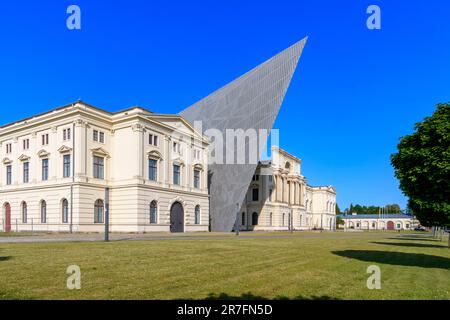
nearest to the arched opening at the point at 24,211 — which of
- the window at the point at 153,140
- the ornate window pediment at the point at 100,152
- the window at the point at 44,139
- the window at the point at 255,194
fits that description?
the window at the point at 44,139

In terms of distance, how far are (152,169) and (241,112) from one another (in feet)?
65.0

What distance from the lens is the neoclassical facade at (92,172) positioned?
4612 cm

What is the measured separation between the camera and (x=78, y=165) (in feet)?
149

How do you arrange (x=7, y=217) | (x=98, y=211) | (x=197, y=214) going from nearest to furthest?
(x=98, y=211), (x=7, y=217), (x=197, y=214)

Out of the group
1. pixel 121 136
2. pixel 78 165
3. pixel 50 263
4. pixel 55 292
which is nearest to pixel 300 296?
pixel 55 292

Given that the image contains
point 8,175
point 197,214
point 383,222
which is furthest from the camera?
point 383,222

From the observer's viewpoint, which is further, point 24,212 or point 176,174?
point 176,174

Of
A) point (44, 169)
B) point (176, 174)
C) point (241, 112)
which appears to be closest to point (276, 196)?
point (241, 112)

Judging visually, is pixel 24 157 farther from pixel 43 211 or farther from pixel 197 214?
pixel 197 214

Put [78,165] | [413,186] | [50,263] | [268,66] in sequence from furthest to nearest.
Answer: [268,66] < [78,165] < [413,186] < [50,263]

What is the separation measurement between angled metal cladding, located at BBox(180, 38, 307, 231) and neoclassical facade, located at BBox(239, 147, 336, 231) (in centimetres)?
2190

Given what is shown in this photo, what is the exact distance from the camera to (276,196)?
95.1 meters
